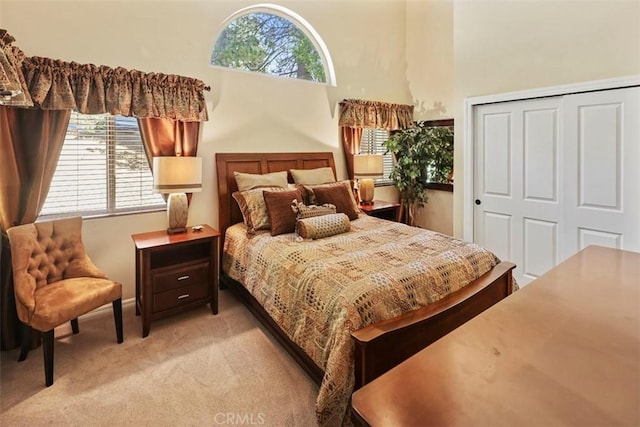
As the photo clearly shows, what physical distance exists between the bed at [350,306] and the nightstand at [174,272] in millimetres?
255

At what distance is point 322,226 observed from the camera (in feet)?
9.17

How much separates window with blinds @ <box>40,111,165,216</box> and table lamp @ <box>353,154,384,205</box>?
2338 millimetres

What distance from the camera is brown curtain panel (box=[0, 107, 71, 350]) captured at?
2354 millimetres

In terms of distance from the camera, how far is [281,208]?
2.98 meters

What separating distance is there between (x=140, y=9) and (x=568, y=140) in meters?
4.00

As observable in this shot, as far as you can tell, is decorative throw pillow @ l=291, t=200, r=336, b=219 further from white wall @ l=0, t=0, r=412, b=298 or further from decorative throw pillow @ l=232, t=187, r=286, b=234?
white wall @ l=0, t=0, r=412, b=298

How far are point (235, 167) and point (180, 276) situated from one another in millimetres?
1287

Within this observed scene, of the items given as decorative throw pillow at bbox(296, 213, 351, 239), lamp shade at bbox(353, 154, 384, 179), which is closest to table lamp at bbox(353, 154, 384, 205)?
lamp shade at bbox(353, 154, 384, 179)

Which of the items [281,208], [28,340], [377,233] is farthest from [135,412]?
[377,233]

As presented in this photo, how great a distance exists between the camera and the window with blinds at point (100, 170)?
2760mm

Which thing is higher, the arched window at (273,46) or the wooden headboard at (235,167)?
the arched window at (273,46)

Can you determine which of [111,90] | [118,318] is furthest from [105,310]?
[111,90]

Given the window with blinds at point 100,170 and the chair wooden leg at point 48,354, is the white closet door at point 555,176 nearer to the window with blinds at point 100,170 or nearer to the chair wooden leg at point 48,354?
the window with blinds at point 100,170

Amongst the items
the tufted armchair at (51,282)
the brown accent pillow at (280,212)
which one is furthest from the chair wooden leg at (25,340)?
the brown accent pillow at (280,212)
